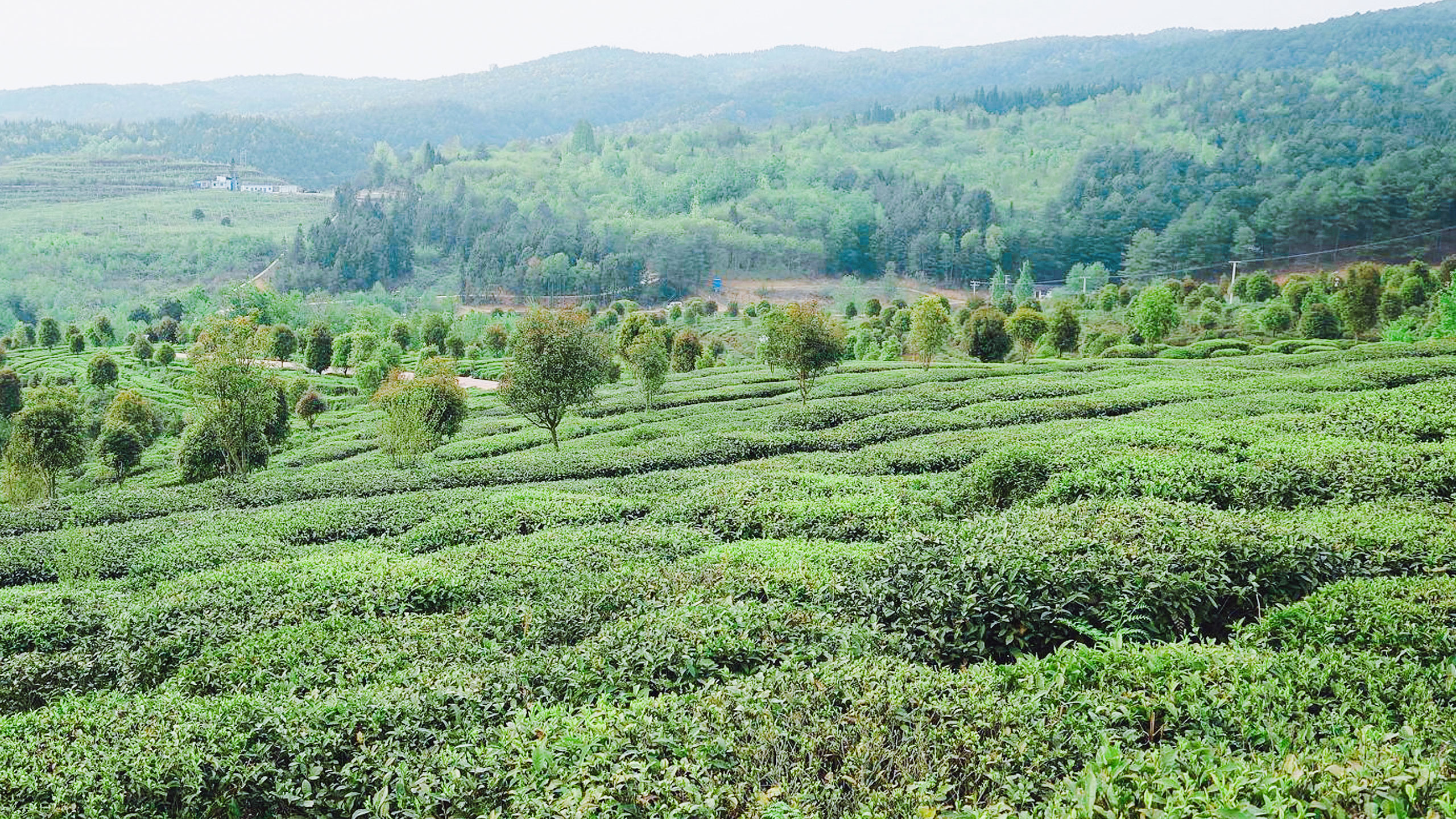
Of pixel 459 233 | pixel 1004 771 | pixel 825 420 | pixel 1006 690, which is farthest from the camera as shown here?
pixel 459 233

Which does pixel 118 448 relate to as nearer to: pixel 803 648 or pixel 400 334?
pixel 400 334

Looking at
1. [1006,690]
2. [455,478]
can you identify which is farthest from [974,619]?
[455,478]

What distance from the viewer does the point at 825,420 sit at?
22016mm

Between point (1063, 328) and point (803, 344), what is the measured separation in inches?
942

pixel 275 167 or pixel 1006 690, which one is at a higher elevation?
pixel 275 167

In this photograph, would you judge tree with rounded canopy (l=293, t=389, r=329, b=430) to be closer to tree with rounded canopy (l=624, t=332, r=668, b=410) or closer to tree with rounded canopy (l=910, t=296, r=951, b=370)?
tree with rounded canopy (l=624, t=332, r=668, b=410)

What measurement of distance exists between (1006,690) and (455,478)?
45.9 ft

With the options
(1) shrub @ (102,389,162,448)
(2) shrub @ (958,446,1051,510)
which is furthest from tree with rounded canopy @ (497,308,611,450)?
(1) shrub @ (102,389,162,448)

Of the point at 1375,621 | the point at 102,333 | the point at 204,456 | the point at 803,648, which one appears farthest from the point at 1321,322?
the point at 102,333

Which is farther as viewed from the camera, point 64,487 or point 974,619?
point 64,487

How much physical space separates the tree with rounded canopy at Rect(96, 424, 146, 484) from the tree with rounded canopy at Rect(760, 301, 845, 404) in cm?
2314

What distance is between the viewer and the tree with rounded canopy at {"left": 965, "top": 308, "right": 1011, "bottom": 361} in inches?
1599

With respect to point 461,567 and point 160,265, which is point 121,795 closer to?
point 461,567

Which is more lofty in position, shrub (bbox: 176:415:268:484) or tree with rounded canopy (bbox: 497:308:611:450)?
tree with rounded canopy (bbox: 497:308:611:450)
